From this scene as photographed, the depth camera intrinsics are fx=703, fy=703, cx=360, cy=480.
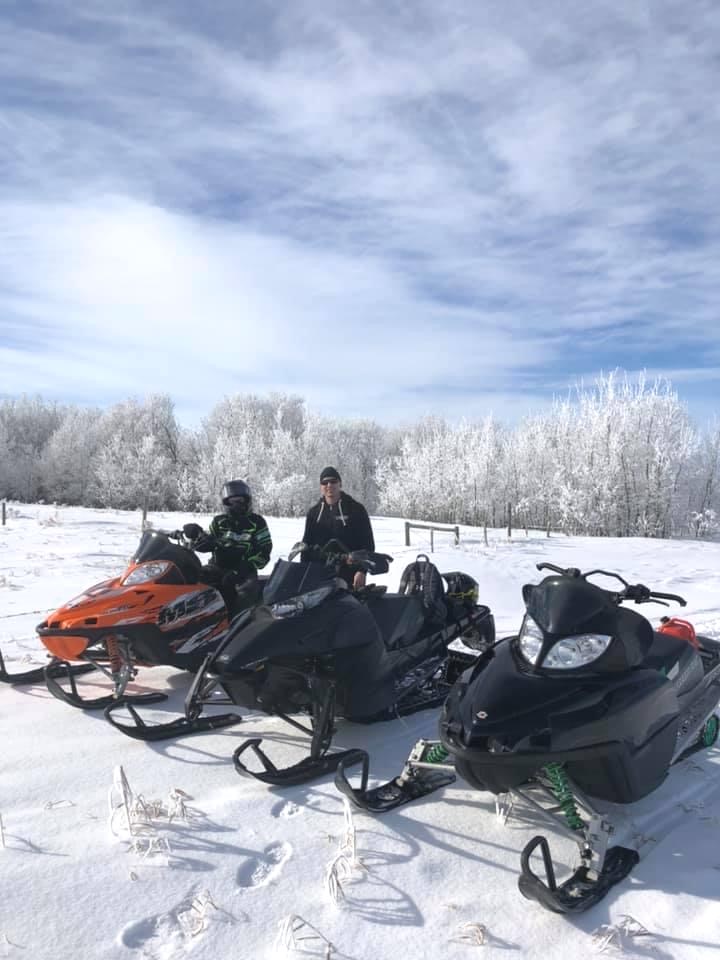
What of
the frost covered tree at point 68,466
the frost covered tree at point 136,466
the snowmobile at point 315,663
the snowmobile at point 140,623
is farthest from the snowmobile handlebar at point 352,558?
the frost covered tree at point 68,466

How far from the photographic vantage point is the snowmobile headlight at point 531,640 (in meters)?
2.84

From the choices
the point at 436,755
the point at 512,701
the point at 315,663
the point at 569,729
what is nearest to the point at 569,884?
the point at 569,729

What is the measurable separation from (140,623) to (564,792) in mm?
2679

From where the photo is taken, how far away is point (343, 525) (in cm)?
570

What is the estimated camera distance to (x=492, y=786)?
106 inches

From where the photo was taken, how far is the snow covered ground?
7.25ft

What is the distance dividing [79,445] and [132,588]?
46953mm

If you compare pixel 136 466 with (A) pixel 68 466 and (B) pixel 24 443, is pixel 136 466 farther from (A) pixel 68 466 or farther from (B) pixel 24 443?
(B) pixel 24 443

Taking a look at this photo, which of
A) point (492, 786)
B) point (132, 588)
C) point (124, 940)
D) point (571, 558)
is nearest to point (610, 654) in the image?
point (492, 786)

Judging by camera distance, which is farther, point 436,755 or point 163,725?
point 163,725

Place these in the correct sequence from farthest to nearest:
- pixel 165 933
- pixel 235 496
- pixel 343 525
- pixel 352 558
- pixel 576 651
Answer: pixel 343 525
pixel 235 496
pixel 352 558
pixel 576 651
pixel 165 933

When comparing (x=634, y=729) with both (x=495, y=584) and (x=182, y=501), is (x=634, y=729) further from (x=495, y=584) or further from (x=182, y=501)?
(x=182, y=501)

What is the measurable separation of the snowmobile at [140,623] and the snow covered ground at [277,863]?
1.16 feet

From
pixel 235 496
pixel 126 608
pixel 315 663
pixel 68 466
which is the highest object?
pixel 68 466
